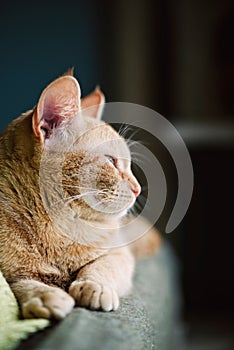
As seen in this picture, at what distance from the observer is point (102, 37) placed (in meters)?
2.35

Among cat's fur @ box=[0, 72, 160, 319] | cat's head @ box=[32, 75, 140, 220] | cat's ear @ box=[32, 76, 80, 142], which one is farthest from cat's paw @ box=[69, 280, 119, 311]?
cat's ear @ box=[32, 76, 80, 142]

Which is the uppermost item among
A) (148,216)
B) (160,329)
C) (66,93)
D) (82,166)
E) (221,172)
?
(66,93)

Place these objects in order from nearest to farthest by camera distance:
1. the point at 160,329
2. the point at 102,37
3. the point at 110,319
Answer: the point at 110,319 < the point at 160,329 < the point at 102,37

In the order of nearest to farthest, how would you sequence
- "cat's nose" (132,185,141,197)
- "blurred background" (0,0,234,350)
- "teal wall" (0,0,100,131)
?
1. "cat's nose" (132,185,141,197)
2. "teal wall" (0,0,100,131)
3. "blurred background" (0,0,234,350)

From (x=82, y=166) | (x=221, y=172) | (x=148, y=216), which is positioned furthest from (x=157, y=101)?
(x=82, y=166)

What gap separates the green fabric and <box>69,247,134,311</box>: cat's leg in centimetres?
8

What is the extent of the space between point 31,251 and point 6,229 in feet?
0.15

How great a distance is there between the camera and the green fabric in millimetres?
698

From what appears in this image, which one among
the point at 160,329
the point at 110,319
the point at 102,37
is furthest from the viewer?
the point at 102,37

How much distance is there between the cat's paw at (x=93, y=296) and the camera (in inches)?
30.3

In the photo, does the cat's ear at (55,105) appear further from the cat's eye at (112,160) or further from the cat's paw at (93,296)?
the cat's paw at (93,296)

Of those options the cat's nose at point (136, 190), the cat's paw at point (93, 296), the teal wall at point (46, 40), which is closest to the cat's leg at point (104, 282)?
the cat's paw at point (93, 296)

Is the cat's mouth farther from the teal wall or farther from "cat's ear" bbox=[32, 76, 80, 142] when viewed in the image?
the teal wall

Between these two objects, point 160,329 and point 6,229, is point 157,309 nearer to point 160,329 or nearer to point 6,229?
point 160,329
